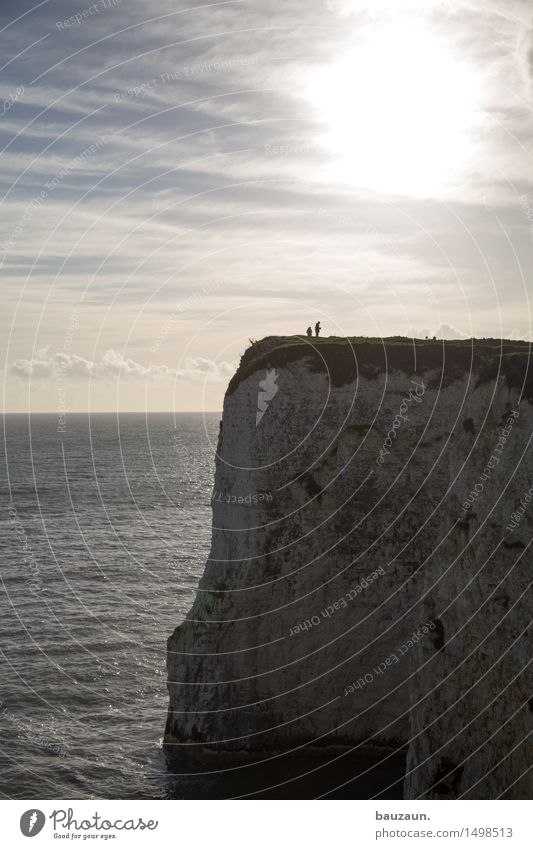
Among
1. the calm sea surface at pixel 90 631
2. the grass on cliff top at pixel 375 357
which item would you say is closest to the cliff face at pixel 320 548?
the grass on cliff top at pixel 375 357

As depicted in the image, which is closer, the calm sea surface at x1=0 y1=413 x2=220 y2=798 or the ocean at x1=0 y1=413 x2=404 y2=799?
the ocean at x1=0 y1=413 x2=404 y2=799

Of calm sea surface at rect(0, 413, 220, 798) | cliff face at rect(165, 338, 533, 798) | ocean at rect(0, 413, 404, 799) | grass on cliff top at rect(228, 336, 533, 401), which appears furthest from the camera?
calm sea surface at rect(0, 413, 220, 798)

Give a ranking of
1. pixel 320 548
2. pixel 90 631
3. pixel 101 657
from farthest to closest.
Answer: pixel 90 631
pixel 101 657
pixel 320 548

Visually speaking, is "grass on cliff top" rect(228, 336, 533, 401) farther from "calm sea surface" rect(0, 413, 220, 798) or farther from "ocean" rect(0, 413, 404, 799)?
"calm sea surface" rect(0, 413, 220, 798)

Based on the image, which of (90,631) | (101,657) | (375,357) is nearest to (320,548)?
(375,357)

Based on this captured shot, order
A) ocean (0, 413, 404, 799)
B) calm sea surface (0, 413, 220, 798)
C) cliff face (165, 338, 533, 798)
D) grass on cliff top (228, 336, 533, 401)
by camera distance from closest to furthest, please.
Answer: ocean (0, 413, 404, 799)
grass on cliff top (228, 336, 533, 401)
cliff face (165, 338, 533, 798)
calm sea surface (0, 413, 220, 798)

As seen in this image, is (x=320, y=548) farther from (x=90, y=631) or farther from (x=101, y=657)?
(x=90, y=631)

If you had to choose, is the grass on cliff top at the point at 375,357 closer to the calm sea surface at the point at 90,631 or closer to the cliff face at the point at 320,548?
the cliff face at the point at 320,548

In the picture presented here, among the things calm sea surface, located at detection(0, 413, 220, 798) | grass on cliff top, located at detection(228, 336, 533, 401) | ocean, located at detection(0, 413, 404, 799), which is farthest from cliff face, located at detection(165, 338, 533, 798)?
calm sea surface, located at detection(0, 413, 220, 798)

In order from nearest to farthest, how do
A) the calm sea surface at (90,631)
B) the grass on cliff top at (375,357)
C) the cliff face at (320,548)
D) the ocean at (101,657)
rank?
the ocean at (101,657) → the grass on cliff top at (375,357) → the cliff face at (320,548) → the calm sea surface at (90,631)
